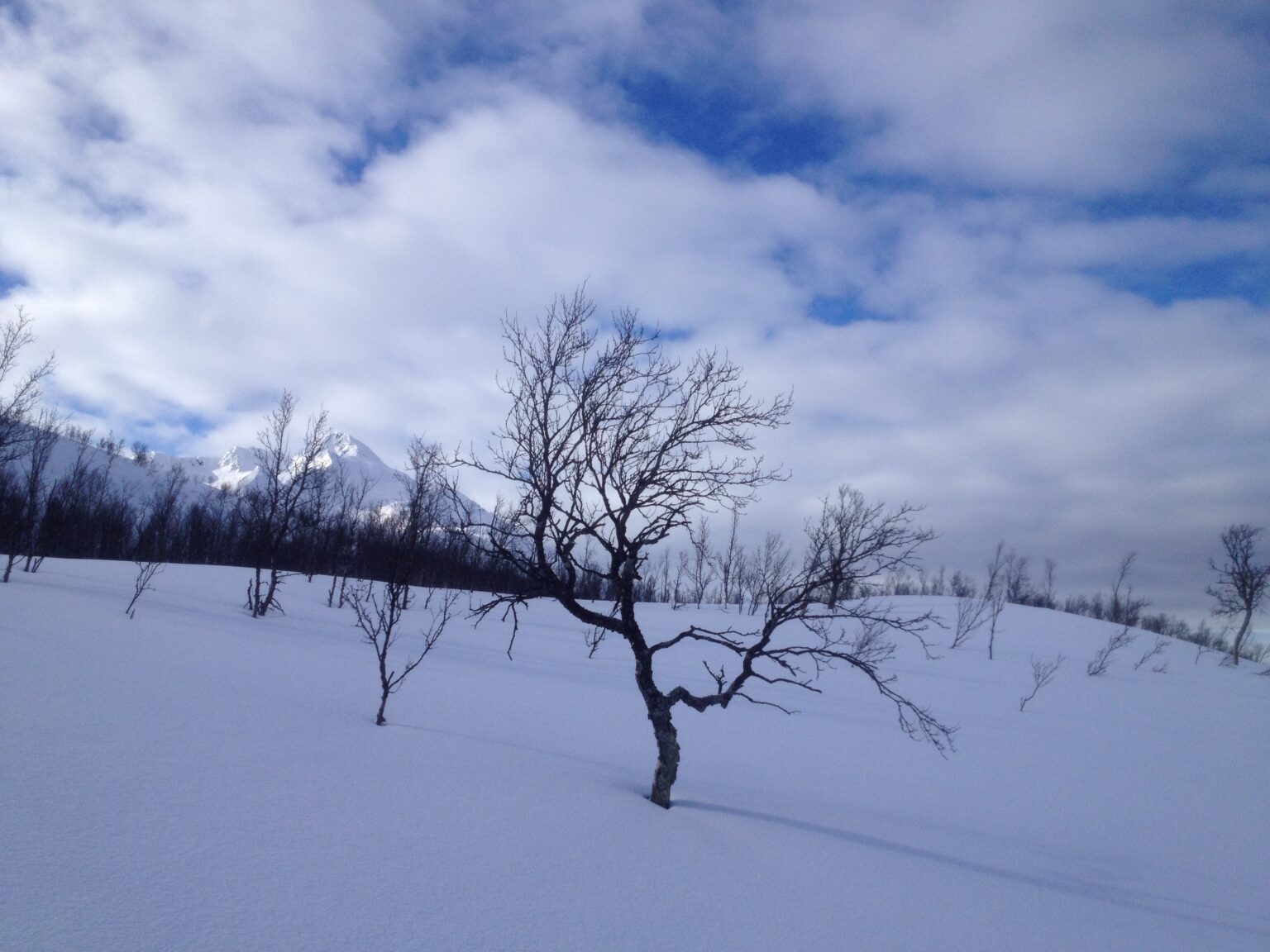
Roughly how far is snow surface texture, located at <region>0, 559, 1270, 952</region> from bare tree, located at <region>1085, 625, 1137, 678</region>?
16.1 m

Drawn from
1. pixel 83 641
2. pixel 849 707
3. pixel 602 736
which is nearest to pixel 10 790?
pixel 83 641

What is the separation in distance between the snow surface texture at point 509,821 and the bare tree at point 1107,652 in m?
16.1

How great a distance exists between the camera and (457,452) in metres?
9.11

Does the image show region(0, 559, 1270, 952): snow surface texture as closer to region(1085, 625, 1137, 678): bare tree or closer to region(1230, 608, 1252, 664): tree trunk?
region(1085, 625, 1137, 678): bare tree

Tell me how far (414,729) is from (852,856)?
620 centimetres

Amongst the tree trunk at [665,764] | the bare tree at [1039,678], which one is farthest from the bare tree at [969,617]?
the tree trunk at [665,764]

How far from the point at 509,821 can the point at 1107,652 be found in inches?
1586

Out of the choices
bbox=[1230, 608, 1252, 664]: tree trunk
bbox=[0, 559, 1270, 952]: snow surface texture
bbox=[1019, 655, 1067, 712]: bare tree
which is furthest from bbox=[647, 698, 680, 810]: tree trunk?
bbox=[1230, 608, 1252, 664]: tree trunk

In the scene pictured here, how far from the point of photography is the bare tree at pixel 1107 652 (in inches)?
1389

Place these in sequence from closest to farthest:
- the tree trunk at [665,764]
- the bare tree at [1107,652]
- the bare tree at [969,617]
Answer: the tree trunk at [665,764], the bare tree at [1107,652], the bare tree at [969,617]

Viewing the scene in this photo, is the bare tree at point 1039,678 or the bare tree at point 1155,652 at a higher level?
the bare tree at point 1155,652

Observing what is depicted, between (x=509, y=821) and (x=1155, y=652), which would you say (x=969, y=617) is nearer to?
(x=1155, y=652)

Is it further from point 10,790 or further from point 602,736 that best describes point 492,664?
point 10,790

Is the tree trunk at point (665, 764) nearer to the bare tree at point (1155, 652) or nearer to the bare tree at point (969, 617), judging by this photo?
the bare tree at point (969, 617)
